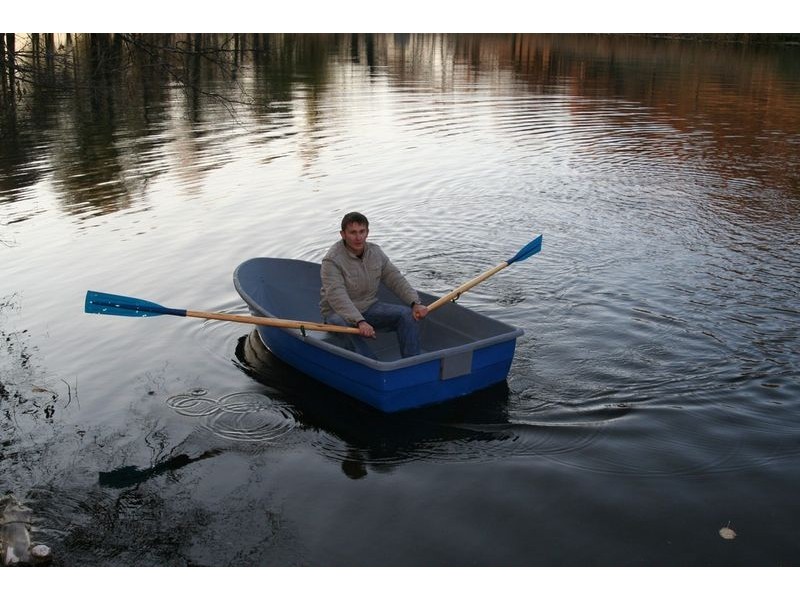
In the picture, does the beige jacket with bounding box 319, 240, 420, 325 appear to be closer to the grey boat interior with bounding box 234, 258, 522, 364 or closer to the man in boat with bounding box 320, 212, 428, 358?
the man in boat with bounding box 320, 212, 428, 358

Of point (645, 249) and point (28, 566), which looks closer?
point (28, 566)

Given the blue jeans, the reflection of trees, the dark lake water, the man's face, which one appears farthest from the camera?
the reflection of trees

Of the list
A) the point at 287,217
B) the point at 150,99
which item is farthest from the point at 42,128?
the point at 287,217

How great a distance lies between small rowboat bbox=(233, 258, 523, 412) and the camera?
6.56m

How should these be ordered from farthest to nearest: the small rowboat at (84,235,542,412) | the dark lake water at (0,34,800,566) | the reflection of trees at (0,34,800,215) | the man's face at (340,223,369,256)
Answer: the reflection of trees at (0,34,800,215)
the man's face at (340,223,369,256)
the small rowboat at (84,235,542,412)
the dark lake water at (0,34,800,566)

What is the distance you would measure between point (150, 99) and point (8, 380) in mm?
20095

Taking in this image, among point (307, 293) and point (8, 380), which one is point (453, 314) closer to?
point (307, 293)

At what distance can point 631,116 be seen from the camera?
74.3ft

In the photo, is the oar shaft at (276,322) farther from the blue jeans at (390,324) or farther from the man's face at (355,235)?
the man's face at (355,235)

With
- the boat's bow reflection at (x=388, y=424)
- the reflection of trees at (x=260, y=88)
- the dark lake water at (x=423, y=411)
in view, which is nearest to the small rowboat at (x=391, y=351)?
the boat's bow reflection at (x=388, y=424)

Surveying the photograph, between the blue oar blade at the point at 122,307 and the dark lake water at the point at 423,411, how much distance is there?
816 mm

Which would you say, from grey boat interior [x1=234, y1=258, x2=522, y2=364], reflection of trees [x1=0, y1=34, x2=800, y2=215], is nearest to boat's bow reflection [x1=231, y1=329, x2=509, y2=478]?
grey boat interior [x1=234, y1=258, x2=522, y2=364]

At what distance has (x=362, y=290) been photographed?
7219 millimetres

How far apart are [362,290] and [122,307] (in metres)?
1.94
